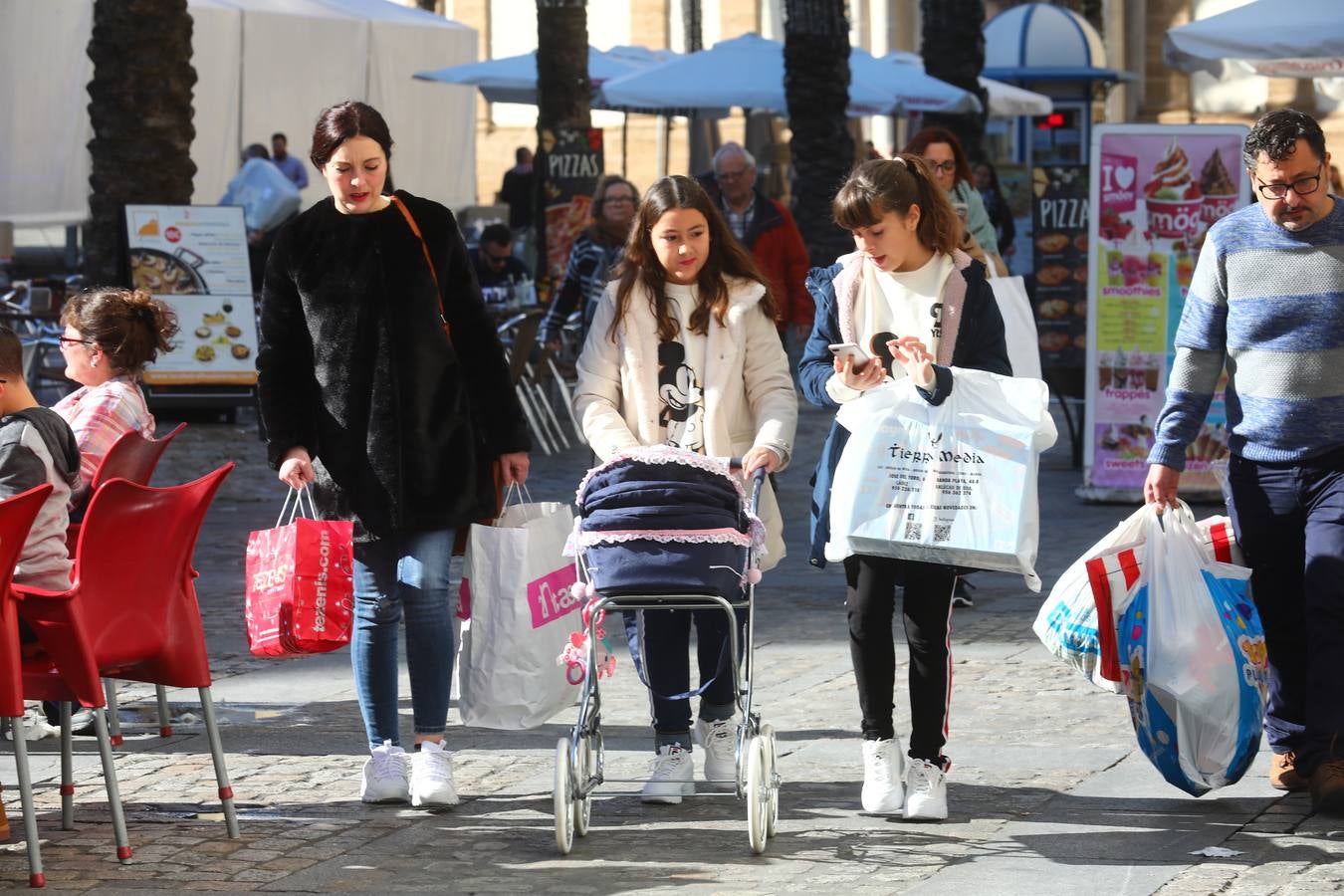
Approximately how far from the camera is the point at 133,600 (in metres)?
5.62

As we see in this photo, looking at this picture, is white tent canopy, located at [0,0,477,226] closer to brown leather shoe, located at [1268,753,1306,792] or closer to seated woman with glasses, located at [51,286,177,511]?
seated woman with glasses, located at [51,286,177,511]

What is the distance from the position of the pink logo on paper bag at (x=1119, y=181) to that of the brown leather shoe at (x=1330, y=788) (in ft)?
21.7

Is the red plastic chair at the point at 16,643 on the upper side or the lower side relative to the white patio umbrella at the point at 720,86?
lower

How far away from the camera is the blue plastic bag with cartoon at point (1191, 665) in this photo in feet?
19.5

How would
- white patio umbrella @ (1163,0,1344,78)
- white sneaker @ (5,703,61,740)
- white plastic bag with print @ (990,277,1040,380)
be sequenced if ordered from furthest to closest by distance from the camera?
white patio umbrella @ (1163,0,1344,78) → white plastic bag with print @ (990,277,1040,380) → white sneaker @ (5,703,61,740)

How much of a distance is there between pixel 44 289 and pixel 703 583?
10.8 metres

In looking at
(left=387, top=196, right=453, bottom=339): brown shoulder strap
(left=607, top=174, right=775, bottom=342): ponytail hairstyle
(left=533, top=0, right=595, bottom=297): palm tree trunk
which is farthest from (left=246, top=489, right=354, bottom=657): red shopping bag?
(left=533, top=0, right=595, bottom=297): palm tree trunk

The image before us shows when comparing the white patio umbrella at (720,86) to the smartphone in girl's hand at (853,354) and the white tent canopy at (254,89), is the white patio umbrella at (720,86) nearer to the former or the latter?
the white tent canopy at (254,89)

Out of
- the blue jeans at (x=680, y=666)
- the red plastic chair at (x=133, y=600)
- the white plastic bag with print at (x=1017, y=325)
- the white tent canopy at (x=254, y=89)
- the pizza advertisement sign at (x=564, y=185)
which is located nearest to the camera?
the red plastic chair at (x=133, y=600)

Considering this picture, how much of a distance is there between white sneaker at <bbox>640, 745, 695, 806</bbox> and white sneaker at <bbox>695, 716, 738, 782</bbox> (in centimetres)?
10

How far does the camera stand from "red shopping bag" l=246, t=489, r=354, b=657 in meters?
5.94

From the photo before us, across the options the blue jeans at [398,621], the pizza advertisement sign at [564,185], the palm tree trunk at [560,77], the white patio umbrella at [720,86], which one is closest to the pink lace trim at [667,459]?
the blue jeans at [398,621]

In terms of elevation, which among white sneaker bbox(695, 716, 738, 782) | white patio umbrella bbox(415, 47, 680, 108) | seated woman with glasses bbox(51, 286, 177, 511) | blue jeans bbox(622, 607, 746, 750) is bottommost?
white sneaker bbox(695, 716, 738, 782)

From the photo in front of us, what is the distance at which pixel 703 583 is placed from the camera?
5.55 m
